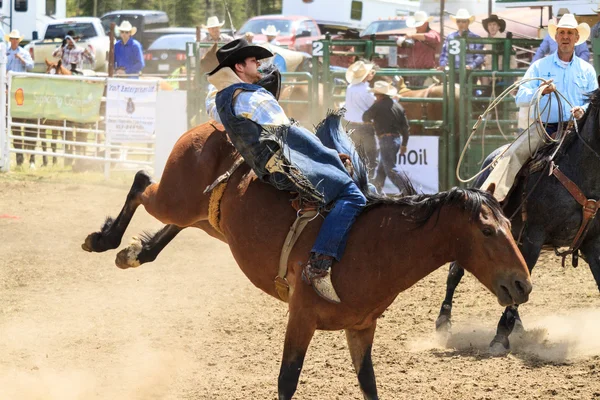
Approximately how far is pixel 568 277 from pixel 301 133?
190 inches

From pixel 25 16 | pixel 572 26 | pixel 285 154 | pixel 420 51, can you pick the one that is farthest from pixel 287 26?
pixel 285 154

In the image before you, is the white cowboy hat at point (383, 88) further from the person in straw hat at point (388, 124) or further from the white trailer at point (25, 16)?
the white trailer at point (25, 16)

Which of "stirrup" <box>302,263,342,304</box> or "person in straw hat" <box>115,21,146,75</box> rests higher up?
"person in straw hat" <box>115,21,146,75</box>

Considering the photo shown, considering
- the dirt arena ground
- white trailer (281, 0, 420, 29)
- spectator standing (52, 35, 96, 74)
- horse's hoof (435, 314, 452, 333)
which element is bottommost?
the dirt arena ground

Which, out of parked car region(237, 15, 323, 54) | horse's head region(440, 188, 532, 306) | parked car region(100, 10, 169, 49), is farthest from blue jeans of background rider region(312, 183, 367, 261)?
parked car region(100, 10, 169, 49)

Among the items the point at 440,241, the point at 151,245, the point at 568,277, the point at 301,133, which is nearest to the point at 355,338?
the point at 440,241

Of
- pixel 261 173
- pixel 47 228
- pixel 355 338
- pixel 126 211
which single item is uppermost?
pixel 261 173

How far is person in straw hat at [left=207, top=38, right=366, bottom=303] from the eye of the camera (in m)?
4.43

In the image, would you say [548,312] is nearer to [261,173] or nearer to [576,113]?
[576,113]

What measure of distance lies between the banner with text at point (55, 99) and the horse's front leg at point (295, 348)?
32.8 ft

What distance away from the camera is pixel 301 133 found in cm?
468

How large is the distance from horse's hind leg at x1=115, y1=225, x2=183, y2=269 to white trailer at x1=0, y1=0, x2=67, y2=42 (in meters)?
21.6

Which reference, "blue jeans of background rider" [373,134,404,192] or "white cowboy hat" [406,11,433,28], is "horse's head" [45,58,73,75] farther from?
"blue jeans of background rider" [373,134,404,192]

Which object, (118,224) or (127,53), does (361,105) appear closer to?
(118,224)
